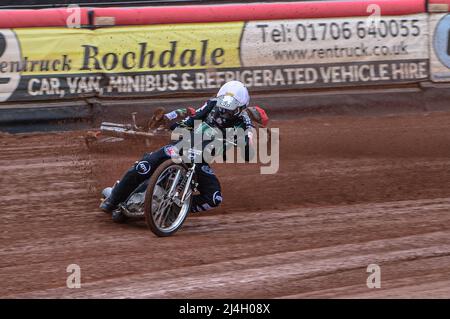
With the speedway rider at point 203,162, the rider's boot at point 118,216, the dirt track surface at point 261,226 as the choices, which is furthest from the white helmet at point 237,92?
the rider's boot at point 118,216

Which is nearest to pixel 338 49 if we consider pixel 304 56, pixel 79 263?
pixel 304 56

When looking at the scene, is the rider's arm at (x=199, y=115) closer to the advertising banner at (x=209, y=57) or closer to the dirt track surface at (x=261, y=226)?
the dirt track surface at (x=261, y=226)

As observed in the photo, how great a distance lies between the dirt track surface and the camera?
615 cm

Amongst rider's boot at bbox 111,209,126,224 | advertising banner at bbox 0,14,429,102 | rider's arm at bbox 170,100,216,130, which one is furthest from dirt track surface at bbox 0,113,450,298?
rider's arm at bbox 170,100,216,130

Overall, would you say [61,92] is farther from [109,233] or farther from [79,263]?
[79,263]

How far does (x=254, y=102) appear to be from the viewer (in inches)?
515

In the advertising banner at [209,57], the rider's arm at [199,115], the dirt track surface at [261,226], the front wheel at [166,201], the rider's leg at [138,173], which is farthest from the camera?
the advertising banner at [209,57]

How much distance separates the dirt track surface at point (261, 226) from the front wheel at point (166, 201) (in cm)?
15

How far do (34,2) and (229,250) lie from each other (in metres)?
10.9

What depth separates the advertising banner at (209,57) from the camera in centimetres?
1213

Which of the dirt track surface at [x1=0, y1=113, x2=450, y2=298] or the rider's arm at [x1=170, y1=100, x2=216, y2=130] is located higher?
the rider's arm at [x1=170, y1=100, x2=216, y2=130]

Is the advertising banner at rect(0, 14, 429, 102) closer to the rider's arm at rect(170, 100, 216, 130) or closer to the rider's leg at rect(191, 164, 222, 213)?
the rider's arm at rect(170, 100, 216, 130)

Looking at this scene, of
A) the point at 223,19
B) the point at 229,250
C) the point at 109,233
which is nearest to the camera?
the point at 229,250

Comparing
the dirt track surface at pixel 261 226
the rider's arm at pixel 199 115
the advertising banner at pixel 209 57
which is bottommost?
the dirt track surface at pixel 261 226
